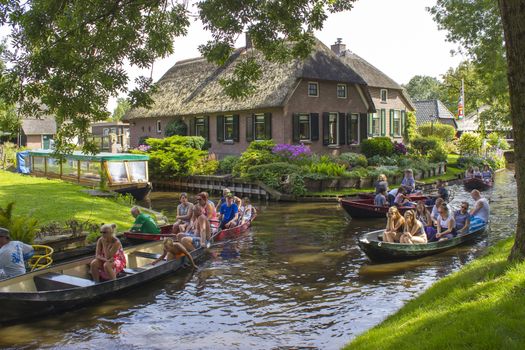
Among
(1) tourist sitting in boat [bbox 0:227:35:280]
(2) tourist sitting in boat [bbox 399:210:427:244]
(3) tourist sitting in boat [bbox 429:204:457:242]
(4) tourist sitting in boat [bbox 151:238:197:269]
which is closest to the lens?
(1) tourist sitting in boat [bbox 0:227:35:280]

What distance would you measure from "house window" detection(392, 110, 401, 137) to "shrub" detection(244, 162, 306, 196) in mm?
18043

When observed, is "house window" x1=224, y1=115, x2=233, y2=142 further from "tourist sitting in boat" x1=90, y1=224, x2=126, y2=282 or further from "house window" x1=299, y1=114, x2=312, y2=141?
"tourist sitting in boat" x1=90, y1=224, x2=126, y2=282

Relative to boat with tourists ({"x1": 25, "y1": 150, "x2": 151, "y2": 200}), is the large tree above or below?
above

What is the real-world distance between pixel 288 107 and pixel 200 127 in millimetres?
8168

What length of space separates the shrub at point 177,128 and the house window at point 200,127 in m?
1.07

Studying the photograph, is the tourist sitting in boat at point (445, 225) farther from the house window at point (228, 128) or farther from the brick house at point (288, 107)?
the house window at point (228, 128)

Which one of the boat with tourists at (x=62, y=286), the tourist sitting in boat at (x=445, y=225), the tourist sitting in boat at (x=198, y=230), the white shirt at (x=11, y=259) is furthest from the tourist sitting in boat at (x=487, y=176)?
the white shirt at (x=11, y=259)

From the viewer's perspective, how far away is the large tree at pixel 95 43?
9.21m

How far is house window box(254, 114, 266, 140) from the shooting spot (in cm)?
3231

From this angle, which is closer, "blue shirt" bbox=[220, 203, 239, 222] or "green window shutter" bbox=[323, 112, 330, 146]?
"blue shirt" bbox=[220, 203, 239, 222]

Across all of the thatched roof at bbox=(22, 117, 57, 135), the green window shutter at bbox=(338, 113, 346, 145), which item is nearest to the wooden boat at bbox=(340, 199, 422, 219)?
the green window shutter at bbox=(338, 113, 346, 145)

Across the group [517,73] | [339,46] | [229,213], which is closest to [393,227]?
[229,213]

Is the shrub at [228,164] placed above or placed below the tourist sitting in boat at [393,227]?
above

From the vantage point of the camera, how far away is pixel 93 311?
10180mm
